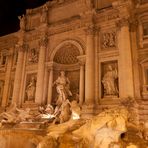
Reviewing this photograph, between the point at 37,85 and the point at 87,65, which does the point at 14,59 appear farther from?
the point at 87,65

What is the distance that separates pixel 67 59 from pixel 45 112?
4954 mm

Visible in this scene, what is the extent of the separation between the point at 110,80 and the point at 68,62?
185 inches

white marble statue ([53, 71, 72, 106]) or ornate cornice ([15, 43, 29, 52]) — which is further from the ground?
ornate cornice ([15, 43, 29, 52])

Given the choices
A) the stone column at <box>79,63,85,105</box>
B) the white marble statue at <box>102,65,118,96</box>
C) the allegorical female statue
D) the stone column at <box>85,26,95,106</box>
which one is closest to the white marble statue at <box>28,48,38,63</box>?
the allegorical female statue

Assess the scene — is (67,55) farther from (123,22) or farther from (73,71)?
(123,22)

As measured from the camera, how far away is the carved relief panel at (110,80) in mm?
14461

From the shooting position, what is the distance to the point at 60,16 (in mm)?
18656

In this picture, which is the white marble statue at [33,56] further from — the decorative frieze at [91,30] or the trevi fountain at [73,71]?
the decorative frieze at [91,30]

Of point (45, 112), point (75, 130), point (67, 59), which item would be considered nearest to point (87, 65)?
point (67, 59)

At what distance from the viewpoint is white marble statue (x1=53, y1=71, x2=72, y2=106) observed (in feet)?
52.9

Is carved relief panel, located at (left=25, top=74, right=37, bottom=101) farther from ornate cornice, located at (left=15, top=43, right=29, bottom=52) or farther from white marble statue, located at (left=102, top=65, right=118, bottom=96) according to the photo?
white marble statue, located at (left=102, top=65, right=118, bottom=96)

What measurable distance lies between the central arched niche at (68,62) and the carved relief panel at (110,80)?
9.28ft

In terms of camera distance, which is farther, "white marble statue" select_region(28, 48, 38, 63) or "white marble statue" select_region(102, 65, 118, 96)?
"white marble statue" select_region(28, 48, 38, 63)

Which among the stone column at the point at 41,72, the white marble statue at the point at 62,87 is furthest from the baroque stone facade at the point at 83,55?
the white marble statue at the point at 62,87
